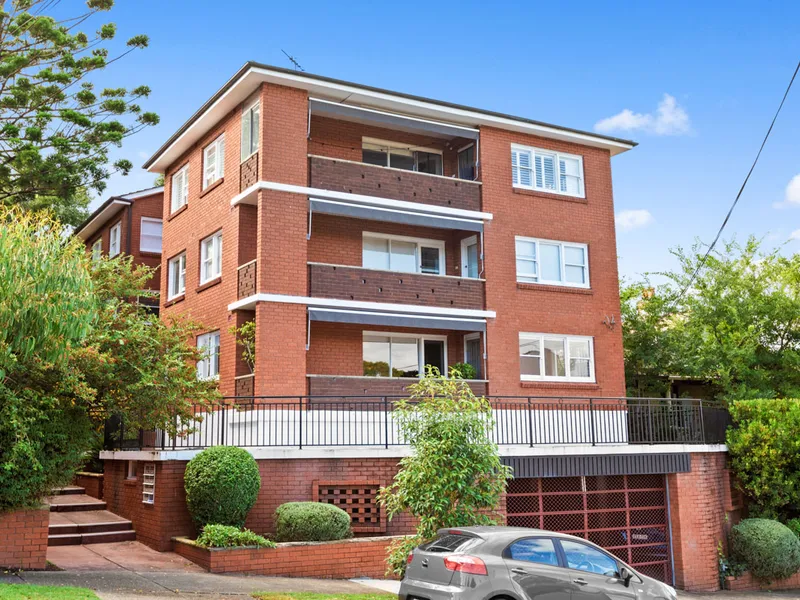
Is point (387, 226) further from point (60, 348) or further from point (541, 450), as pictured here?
point (60, 348)

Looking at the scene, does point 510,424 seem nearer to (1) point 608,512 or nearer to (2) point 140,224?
(1) point 608,512

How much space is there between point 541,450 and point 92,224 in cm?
2299

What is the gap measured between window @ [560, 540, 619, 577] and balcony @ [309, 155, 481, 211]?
41.3 feet

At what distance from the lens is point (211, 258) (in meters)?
24.2

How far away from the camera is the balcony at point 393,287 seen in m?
21.1

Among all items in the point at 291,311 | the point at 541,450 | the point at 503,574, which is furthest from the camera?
the point at 291,311

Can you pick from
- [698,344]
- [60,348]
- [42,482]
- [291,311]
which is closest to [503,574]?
[60,348]

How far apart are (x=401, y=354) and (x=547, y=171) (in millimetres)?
7132

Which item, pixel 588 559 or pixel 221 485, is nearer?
pixel 588 559

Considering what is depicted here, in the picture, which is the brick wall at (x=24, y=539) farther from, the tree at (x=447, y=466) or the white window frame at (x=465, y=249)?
the white window frame at (x=465, y=249)

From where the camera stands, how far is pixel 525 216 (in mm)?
24453

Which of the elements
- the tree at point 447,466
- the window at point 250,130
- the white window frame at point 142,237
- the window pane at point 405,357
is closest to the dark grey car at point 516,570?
the tree at point 447,466

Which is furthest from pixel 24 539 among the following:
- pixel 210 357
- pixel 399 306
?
pixel 399 306

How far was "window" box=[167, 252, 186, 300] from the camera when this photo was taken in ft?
86.0
